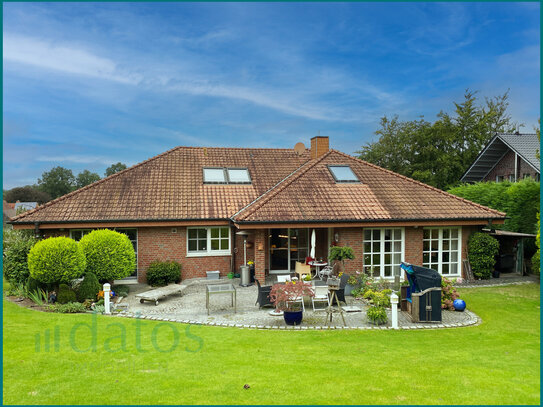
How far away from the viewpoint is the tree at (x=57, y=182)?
76.1m

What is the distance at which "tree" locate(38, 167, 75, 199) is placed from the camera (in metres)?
76.1

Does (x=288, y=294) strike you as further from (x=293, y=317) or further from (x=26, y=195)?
(x=26, y=195)

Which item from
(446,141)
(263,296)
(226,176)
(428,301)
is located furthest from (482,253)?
(446,141)

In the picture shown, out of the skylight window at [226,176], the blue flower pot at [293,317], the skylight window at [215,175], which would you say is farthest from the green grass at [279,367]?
the skylight window at [226,176]

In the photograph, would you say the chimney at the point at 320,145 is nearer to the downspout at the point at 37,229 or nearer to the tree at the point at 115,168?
the downspout at the point at 37,229

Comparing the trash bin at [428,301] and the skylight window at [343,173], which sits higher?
the skylight window at [343,173]

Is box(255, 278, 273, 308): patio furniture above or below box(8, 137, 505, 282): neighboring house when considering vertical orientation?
below

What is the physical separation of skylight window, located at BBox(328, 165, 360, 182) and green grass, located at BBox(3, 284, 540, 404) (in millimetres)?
9013

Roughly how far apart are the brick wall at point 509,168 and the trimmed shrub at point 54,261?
82.3 feet

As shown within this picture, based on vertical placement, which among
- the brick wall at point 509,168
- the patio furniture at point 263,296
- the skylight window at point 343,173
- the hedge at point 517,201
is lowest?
the patio furniture at point 263,296

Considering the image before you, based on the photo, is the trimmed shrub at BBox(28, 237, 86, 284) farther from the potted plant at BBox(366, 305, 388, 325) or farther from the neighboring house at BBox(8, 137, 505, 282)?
the potted plant at BBox(366, 305, 388, 325)

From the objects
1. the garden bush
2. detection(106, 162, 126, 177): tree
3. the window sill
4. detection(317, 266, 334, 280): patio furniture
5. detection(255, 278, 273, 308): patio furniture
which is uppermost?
detection(106, 162, 126, 177): tree

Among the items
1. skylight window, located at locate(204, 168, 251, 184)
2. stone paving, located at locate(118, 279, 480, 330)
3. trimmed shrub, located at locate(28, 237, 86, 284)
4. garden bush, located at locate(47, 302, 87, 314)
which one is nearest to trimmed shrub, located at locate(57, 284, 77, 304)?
trimmed shrub, located at locate(28, 237, 86, 284)

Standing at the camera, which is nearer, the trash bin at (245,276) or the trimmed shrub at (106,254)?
the trimmed shrub at (106,254)
